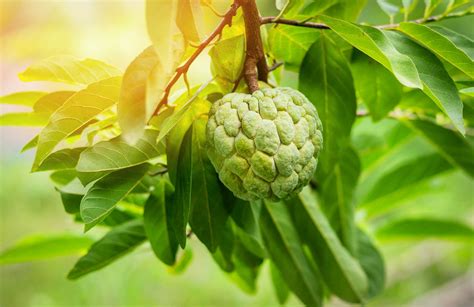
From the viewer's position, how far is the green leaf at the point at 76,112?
0.74 metres

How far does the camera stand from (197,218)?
0.89 m

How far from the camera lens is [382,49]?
725 millimetres

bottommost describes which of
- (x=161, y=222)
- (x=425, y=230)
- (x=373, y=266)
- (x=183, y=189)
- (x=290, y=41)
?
(x=425, y=230)

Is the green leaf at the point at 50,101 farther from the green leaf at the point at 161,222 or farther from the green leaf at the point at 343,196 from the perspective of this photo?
the green leaf at the point at 343,196

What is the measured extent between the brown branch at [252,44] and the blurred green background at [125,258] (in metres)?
2.14

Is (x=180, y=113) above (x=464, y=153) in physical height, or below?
above

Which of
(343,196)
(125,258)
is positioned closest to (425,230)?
(343,196)

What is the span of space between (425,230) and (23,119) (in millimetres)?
1078

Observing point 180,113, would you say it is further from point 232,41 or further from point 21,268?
point 21,268

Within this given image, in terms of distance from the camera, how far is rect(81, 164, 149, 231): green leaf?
2.43 feet

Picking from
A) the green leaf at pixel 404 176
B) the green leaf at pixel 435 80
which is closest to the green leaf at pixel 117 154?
the green leaf at pixel 435 80

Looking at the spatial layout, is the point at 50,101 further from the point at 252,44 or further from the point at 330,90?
the point at 330,90

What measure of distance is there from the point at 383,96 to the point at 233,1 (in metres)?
0.36

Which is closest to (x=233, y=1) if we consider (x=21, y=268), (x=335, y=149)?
(x=335, y=149)
